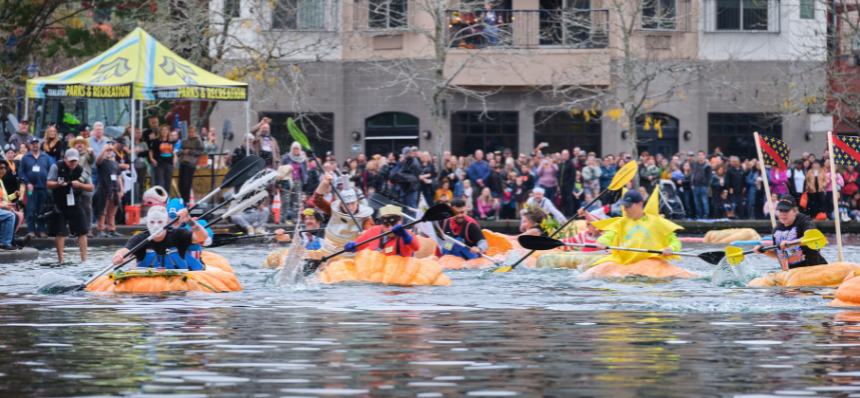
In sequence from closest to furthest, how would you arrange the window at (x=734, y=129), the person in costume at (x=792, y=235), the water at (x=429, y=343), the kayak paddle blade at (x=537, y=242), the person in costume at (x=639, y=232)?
the water at (x=429, y=343) → the person in costume at (x=792, y=235) → the person in costume at (x=639, y=232) → the kayak paddle blade at (x=537, y=242) → the window at (x=734, y=129)

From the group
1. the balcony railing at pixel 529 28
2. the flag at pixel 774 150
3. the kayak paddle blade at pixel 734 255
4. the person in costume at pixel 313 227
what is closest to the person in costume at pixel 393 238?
the person in costume at pixel 313 227

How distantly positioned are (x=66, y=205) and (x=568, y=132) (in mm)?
18929

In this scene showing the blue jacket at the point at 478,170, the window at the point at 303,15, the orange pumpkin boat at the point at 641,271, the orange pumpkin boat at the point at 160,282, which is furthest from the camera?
the window at the point at 303,15

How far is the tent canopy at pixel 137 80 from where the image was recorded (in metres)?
23.0

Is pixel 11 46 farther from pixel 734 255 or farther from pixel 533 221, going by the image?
pixel 734 255

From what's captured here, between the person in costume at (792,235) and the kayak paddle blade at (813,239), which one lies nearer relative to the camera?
the kayak paddle blade at (813,239)

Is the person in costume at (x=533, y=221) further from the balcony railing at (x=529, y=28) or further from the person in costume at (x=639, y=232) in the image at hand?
the balcony railing at (x=529, y=28)

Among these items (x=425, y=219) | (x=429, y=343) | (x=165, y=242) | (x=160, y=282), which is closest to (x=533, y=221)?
(x=425, y=219)

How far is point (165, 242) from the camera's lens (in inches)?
532

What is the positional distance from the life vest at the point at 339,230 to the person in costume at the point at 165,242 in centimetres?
353

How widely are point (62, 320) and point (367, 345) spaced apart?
3.16 meters

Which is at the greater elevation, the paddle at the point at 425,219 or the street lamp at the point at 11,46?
the street lamp at the point at 11,46

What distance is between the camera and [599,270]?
1628cm

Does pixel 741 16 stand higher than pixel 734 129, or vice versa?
pixel 741 16
